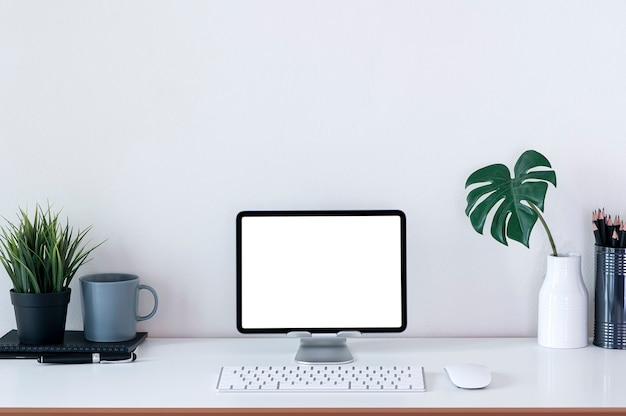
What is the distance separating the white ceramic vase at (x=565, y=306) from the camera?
1.71 m

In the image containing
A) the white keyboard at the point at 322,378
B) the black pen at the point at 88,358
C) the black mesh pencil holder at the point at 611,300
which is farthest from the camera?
the black mesh pencil holder at the point at 611,300

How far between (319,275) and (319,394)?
1.07 feet

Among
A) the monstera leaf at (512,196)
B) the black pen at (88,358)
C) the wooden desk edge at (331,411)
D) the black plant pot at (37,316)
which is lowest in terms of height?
the wooden desk edge at (331,411)

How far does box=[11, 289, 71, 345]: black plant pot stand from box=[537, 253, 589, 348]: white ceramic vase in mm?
1053

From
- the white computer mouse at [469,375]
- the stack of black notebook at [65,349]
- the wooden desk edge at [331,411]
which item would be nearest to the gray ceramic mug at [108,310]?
the stack of black notebook at [65,349]

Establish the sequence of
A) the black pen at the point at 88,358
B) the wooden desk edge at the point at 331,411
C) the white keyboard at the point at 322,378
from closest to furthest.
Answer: the wooden desk edge at the point at 331,411
the white keyboard at the point at 322,378
the black pen at the point at 88,358

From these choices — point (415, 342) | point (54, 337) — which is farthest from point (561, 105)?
point (54, 337)

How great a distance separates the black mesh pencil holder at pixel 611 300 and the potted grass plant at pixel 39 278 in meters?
1.16

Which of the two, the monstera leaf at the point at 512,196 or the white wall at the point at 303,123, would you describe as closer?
the monstera leaf at the point at 512,196

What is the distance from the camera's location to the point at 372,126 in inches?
71.6

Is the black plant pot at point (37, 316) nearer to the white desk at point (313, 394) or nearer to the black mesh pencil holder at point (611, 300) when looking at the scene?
the white desk at point (313, 394)

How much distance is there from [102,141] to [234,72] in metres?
0.34

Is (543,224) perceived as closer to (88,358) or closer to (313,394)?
(313,394)

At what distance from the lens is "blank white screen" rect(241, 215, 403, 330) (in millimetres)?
1686
